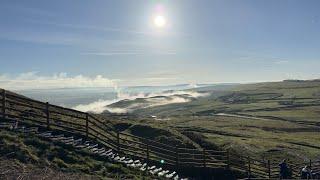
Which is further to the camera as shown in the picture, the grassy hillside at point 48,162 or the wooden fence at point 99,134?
the wooden fence at point 99,134

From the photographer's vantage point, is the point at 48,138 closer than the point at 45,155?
No

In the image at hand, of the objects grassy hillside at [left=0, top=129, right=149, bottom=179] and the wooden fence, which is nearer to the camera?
grassy hillside at [left=0, top=129, right=149, bottom=179]

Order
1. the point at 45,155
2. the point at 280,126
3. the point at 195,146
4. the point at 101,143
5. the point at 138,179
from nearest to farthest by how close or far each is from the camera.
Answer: the point at 45,155
the point at 138,179
the point at 101,143
the point at 195,146
the point at 280,126

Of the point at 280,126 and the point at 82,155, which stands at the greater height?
the point at 82,155

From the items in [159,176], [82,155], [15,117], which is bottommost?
[159,176]

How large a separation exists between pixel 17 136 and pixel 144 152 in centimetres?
1246

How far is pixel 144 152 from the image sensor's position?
35.3 metres

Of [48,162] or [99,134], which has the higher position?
[99,134]

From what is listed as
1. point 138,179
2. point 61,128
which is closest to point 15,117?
point 61,128

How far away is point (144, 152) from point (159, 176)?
7.08 metres

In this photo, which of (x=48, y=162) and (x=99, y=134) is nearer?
(x=48, y=162)

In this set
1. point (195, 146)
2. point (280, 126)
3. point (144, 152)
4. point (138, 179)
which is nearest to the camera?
point (138, 179)

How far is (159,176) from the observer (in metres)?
28.4

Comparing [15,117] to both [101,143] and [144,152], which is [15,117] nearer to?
[101,143]
